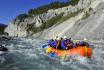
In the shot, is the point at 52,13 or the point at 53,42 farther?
the point at 52,13

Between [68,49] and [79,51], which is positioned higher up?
[68,49]

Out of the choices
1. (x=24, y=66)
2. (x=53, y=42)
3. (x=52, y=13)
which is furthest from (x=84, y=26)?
(x=52, y=13)

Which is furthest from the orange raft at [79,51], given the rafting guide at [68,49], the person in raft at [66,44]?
the person in raft at [66,44]

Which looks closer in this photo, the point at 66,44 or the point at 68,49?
the point at 68,49

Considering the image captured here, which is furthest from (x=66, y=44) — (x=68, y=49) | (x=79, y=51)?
(x=79, y=51)

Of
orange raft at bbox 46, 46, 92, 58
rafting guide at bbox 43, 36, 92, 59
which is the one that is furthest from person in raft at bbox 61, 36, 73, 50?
orange raft at bbox 46, 46, 92, 58

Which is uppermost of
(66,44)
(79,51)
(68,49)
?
(66,44)

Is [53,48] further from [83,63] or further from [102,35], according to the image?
[102,35]

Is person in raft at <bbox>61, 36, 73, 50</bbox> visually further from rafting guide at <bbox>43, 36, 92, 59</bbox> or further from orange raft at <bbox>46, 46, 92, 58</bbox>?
orange raft at <bbox>46, 46, 92, 58</bbox>

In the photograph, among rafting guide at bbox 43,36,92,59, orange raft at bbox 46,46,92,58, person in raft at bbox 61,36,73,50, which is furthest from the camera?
person in raft at bbox 61,36,73,50

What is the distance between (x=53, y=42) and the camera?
1154 inches

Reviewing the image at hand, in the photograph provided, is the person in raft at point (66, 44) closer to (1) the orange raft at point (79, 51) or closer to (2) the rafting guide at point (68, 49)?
(2) the rafting guide at point (68, 49)

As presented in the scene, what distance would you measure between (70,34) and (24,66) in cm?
4332

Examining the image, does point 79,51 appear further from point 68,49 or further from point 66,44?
point 66,44
